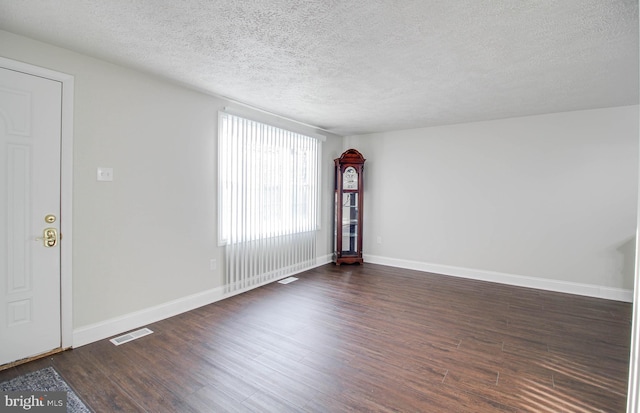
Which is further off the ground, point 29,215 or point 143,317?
point 29,215

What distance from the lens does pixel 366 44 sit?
2.27 meters

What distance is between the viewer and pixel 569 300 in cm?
377

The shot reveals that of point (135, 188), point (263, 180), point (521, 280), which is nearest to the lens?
point (135, 188)

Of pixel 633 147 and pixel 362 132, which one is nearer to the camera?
pixel 633 147

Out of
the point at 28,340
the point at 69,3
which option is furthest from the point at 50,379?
the point at 69,3

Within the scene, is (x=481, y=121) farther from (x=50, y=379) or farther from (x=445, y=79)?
(x=50, y=379)

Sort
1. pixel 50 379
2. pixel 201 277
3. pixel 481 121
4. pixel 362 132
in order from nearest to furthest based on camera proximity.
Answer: pixel 50 379, pixel 201 277, pixel 481 121, pixel 362 132

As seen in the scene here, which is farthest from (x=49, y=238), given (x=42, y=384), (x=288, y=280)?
(x=288, y=280)

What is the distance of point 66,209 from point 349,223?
4082 mm

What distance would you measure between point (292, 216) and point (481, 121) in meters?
3.20

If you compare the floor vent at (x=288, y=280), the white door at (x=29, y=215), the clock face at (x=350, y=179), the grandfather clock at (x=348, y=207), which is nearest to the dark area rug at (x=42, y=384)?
the white door at (x=29, y=215)

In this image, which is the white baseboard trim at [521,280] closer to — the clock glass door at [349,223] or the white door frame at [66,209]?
the clock glass door at [349,223]

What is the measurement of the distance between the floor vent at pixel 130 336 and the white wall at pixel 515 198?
3902 millimetres

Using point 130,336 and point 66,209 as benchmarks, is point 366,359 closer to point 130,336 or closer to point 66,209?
point 130,336
